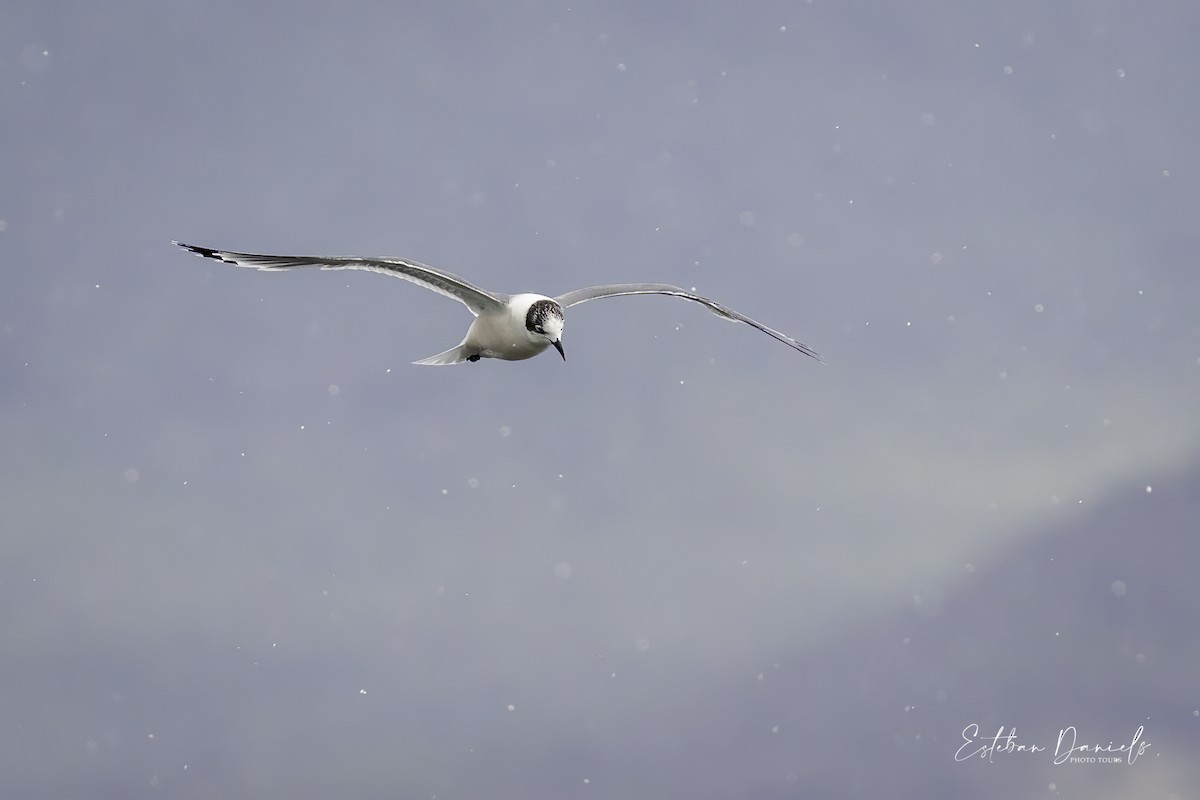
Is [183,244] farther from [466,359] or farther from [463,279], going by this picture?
[466,359]

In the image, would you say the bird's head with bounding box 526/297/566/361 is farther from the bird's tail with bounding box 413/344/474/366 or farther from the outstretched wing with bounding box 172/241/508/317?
the bird's tail with bounding box 413/344/474/366

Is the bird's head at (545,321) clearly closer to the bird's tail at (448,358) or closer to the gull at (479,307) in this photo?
the gull at (479,307)

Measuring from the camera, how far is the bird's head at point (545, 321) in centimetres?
1547

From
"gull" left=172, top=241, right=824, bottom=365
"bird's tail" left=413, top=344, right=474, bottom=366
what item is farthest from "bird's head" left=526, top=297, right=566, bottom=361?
"bird's tail" left=413, top=344, right=474, bottom=366

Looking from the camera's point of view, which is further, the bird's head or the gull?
the bird's head

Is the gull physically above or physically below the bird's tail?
above

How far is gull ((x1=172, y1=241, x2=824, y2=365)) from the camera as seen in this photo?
14.2m

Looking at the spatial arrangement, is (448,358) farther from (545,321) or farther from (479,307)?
(545,321)

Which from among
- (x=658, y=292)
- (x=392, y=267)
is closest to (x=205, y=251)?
(x=392, y=267)

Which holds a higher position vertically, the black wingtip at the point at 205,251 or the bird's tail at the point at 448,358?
the black wingtip at the point at 205,251

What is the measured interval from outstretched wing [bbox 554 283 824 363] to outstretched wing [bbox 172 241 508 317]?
2032 millimetres

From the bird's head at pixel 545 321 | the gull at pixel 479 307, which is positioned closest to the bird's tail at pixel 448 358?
the gull at pixel 479 307

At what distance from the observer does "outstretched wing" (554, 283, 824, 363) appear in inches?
732

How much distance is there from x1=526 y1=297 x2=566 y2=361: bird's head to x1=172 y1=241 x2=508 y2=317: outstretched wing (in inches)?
29.9
